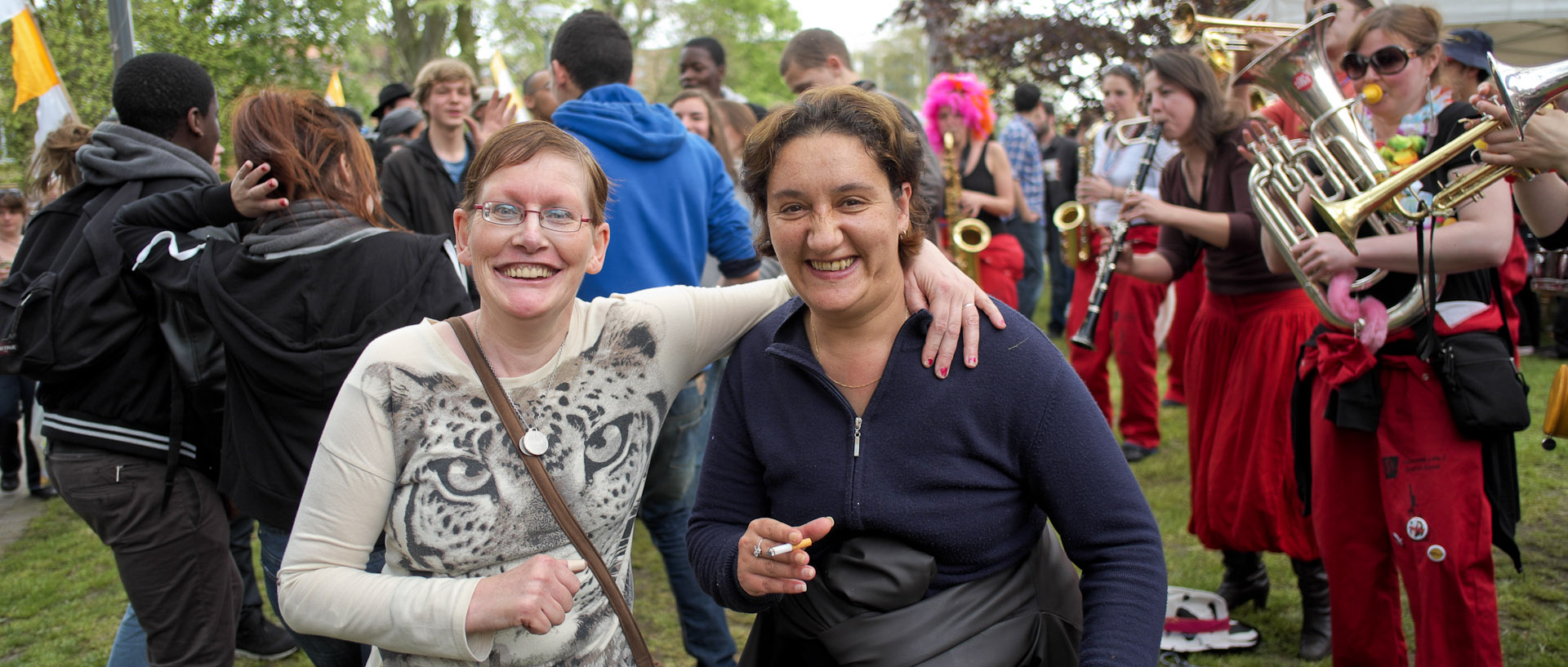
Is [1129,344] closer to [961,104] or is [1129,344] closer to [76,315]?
[961,104]

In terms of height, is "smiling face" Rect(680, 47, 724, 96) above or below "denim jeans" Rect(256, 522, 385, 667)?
above

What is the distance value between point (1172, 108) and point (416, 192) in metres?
3.31

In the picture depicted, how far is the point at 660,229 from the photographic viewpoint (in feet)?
11.8

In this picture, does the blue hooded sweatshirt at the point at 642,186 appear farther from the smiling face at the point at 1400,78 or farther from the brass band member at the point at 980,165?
the brass band member at the point at 980,165

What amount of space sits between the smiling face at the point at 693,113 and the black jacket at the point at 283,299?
2839mm

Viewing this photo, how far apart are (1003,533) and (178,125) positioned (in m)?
2.89

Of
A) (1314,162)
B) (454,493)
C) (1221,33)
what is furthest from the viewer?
(1221,33)

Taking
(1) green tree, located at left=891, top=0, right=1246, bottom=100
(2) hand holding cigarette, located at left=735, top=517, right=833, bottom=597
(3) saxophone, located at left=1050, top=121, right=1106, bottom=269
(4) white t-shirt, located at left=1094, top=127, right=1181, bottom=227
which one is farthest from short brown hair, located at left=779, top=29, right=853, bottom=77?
(1) green tree, located at left=891, top=0, right=1246, bottom=100

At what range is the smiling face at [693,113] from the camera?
5461mm

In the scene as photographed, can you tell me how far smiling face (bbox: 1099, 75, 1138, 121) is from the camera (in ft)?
22.7

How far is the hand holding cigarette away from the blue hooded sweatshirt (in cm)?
192

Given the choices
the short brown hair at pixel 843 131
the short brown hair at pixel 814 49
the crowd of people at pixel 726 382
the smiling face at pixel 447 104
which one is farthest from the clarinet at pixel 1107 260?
the smiling face at pixel 447 104

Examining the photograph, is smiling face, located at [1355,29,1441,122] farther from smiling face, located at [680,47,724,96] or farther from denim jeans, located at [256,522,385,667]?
smiling face, located at [680,47,724,96]

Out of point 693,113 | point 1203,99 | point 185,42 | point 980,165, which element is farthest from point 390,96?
point 1203,99
